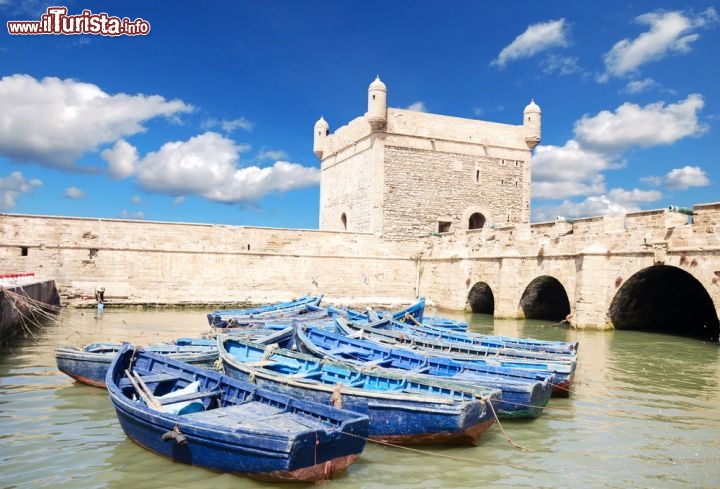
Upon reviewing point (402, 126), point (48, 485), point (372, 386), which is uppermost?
Answer: point (402, 126)

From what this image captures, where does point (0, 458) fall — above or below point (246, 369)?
below

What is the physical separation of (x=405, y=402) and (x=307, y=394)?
4.26 ft

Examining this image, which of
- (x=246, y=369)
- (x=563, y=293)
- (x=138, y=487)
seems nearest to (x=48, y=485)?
(x=138, y=487)

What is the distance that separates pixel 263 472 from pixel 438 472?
1.92 meters

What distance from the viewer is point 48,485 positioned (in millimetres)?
5598

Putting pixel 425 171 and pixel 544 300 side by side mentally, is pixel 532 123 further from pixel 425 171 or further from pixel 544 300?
pixel 544 300

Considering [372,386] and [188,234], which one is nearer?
[372,386]

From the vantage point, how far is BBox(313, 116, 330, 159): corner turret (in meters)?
32.5

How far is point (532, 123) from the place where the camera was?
29.3m

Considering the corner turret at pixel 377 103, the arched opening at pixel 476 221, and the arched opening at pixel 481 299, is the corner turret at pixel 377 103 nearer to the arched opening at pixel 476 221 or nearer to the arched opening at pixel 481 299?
the arched opening at pixel 476 221

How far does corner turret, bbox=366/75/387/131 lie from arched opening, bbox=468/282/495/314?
28.6ft

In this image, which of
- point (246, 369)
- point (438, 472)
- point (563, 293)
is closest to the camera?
point (438, 472)

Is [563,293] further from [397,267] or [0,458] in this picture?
[0,458]

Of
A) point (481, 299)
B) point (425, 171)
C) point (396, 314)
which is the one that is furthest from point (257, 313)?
point (425, 171)
